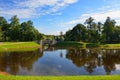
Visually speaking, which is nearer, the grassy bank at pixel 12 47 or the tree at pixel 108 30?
the grassy bank at pixel 12 47

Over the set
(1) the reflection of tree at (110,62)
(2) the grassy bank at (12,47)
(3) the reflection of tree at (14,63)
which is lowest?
(1) the reflection of tree at (110,62)

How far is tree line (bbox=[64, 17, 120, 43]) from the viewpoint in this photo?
4461 inches

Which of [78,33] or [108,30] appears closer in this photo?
[108,30]

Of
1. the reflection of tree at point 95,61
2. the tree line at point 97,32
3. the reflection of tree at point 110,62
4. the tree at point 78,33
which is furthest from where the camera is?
the tree at point 78,33

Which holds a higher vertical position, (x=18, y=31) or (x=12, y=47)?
(x=18, y=31)

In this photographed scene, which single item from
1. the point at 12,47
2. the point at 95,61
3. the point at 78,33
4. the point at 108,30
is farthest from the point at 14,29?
the point at 95,61

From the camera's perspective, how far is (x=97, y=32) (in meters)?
120

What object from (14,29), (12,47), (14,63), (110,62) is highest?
(14,29)

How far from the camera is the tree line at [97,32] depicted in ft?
372

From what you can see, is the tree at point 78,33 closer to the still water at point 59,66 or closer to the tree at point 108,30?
the tree at point 108,30

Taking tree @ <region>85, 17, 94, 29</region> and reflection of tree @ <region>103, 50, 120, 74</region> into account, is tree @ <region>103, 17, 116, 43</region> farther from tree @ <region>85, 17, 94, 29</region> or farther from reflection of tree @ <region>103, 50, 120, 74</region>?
reflection of tree @ <region>103, 50, 120, 74</region>

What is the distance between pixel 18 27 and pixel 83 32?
128 feet

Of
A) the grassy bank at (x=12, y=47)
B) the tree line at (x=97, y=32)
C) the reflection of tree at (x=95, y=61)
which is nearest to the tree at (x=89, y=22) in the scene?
the tree line at (x=97, y=32)

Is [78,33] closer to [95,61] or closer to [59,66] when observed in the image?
[95,61]
